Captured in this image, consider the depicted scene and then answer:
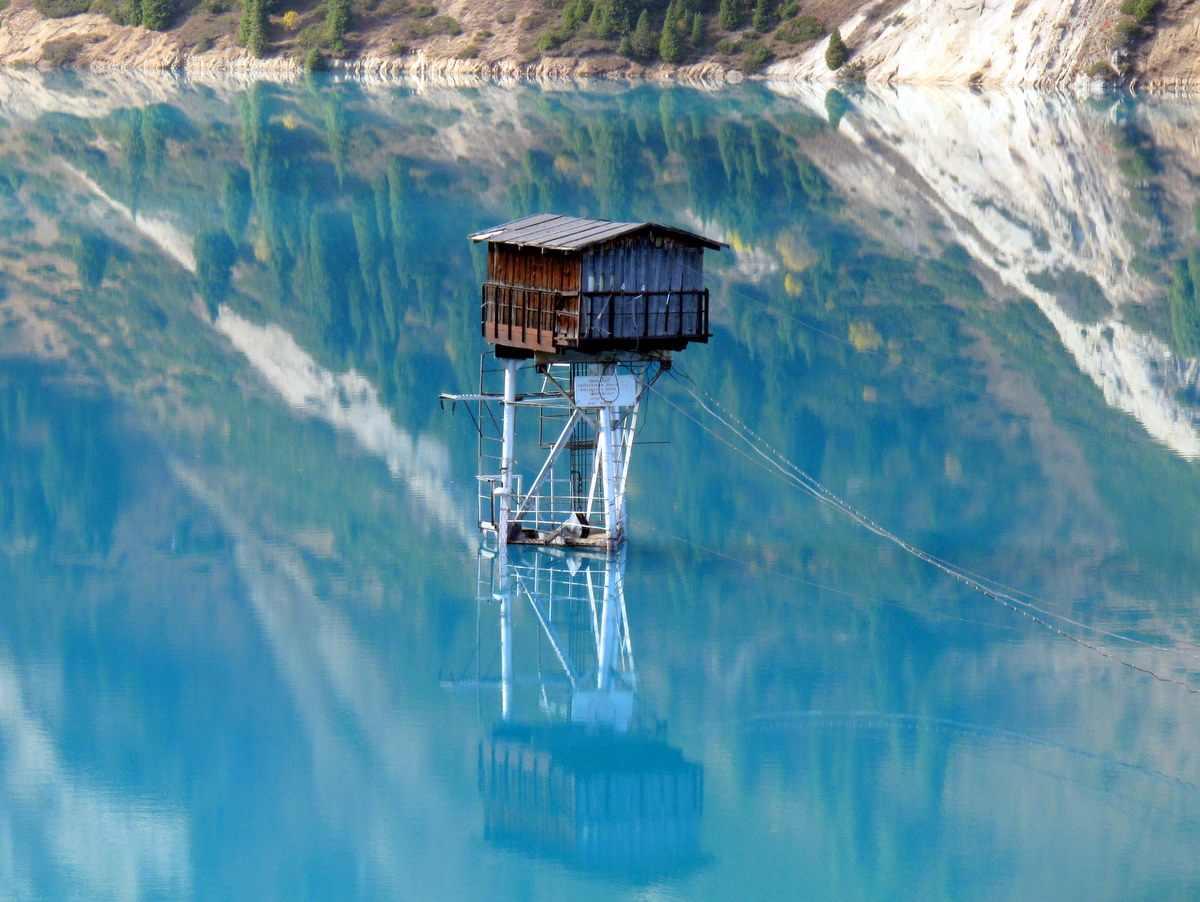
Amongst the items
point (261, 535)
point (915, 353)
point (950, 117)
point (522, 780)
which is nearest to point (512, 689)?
point (522, 780)

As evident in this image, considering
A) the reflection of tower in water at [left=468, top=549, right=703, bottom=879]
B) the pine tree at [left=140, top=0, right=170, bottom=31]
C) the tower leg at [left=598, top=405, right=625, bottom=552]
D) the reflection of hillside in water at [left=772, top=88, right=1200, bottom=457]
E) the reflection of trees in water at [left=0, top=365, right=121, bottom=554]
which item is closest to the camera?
the reflection of tower in water at [left=468, top=549, right=703, bottom=879]

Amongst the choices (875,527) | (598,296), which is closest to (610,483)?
(598,296)

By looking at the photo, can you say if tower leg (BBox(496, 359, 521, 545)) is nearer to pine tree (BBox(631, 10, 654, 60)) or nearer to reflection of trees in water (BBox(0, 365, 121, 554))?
reflection of trees in water (BBox(0, 365, 121, 554))

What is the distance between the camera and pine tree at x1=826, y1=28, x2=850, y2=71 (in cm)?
11588

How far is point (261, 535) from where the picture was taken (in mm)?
33188

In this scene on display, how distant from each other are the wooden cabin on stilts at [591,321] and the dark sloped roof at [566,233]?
22 mm

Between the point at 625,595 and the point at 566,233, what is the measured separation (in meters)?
5.76

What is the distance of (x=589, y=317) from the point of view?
2870 cm

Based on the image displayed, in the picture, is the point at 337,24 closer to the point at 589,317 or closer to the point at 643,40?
the point at 643,40

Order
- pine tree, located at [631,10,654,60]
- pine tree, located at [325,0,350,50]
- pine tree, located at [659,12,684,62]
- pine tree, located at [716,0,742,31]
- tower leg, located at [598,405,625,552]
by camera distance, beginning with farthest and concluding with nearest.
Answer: pine tree, located at [325,0,350,50] → pine tree, located at [716,0,742,31] → pine tree, located at [631,10,654,60] → pine tree, located at [659,12,684,62] → tower leg, located at [598,405,625,552]

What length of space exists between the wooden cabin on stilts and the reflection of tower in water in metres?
1.29

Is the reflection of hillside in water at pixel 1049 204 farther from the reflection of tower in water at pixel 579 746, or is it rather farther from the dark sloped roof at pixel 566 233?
the reflection of tower in water at pixel 579 746

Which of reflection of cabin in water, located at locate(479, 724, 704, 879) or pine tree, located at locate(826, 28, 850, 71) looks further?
pine tree, located at locate(826, 28, 850, 71)

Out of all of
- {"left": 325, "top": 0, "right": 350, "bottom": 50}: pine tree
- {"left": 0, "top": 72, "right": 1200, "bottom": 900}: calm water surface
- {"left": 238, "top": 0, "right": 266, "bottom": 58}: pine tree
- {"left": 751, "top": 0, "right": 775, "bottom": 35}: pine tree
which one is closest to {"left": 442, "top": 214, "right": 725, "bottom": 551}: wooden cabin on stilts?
{"left": 0, "top": 72, "right": 1200, "bottom": 900}: calm water surface
